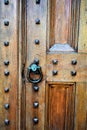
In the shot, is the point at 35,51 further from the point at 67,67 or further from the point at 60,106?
the point at 60,106

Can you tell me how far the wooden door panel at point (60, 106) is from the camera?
3.91 ft

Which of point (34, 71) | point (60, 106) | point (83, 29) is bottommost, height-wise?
point (60, 106)

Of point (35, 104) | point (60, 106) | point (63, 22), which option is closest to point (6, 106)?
point (35, 104)

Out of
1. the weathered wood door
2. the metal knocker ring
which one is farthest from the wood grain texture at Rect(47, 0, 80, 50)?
the metal knocker ring

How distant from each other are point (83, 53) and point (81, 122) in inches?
13.9

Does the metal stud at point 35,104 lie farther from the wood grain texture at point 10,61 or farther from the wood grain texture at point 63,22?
the wood grain texture at point 63,22

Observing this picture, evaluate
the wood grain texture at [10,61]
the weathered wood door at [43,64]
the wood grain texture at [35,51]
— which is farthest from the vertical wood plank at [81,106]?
the wood grain texture at [10,61]

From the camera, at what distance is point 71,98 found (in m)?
1.20

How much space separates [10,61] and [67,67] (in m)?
0.28

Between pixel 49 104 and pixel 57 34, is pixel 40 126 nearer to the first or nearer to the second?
pixel 49 104

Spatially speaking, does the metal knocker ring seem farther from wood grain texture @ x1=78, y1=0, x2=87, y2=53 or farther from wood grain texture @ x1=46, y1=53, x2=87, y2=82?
wood grain texture @ x1=78, y1=0, x2=87, y2=53

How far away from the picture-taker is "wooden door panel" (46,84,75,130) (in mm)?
1190

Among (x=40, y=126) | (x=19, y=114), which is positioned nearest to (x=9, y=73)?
(x=19, y=114)

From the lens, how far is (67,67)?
1.16 m
